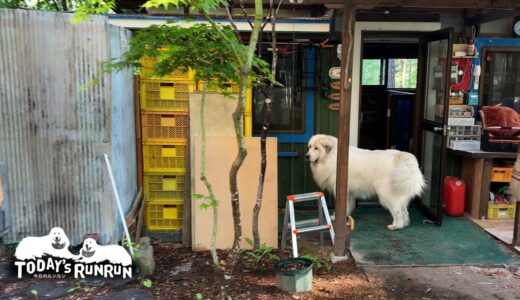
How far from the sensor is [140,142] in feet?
18.1

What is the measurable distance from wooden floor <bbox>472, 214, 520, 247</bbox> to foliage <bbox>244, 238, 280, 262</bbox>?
2.84m

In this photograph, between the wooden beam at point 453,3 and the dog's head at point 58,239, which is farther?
the wooden beam at point 453,3

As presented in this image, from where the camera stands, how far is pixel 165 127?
543 centimetres

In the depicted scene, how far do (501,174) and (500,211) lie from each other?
520 millimetres

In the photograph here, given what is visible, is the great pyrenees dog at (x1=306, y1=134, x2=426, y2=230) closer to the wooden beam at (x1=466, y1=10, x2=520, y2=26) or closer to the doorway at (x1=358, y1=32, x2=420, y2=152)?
the wooden beam at (x1=466, y1=10, x2=520, y2=26)

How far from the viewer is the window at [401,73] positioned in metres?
9.23

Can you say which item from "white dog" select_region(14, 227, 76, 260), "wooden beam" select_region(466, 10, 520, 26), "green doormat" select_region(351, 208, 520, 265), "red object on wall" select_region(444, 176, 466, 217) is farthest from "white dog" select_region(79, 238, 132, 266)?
"wooden beam" select_region(466, 10, 520, 26)

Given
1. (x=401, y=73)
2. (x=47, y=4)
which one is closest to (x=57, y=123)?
(x=401, y=73)

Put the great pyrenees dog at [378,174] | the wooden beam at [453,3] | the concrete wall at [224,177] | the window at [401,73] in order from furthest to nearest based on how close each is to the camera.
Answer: the window at [401,73] → the great pyrenees dog at [378,174] → the concrete wall at [224,177] → the wooden beam at [453,3]

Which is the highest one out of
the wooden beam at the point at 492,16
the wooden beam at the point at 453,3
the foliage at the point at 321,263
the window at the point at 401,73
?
the wooden beam at the point at 492,16

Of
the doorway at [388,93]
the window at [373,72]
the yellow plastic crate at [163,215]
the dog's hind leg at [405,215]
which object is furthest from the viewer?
the window at [373,72]

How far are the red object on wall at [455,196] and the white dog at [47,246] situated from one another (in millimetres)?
4994

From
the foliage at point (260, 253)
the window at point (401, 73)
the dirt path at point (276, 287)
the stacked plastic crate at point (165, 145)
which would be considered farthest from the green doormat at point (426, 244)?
the window at point (401, 73)

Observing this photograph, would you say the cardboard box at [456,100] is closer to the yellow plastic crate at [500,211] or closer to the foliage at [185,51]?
the yellow plastic crate at [500,211]
